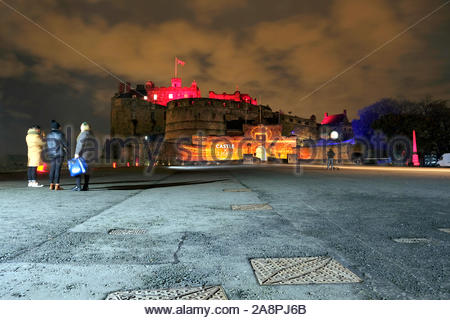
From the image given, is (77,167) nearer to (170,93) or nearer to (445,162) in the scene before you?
(445,162)

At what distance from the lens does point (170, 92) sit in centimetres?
8825

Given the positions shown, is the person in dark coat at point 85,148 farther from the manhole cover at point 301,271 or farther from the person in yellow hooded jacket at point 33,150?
the manhole cover at point 301,271

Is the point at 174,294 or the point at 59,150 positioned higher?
the point at 59,150

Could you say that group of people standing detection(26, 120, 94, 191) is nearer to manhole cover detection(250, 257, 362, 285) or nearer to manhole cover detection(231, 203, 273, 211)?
manhole cover detection(231, 203, 273, 211)

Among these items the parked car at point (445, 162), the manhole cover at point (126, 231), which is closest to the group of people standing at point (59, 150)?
the manhole cover at point (126, 231)

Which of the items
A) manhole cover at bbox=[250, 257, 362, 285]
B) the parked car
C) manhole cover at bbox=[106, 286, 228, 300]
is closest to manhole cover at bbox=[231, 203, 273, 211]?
manhole cover at bbox=[250, 257, 362, 285]

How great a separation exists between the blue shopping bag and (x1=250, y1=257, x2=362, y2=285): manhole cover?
6.93 metres

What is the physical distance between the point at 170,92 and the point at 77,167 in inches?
3295

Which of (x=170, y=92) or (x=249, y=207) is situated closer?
(x=249, y=207)

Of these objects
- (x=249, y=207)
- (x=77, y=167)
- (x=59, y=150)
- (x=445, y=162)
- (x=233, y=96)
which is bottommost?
(x=249, y=207)

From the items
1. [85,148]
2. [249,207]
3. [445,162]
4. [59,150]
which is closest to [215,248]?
[249,207]

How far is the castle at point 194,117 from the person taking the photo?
69.3 metres

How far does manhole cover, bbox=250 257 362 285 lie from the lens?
1956mm
